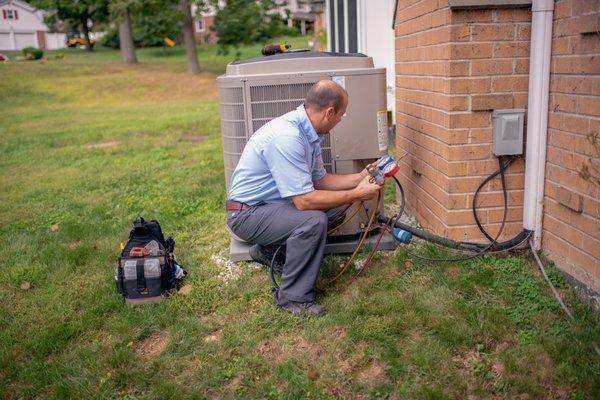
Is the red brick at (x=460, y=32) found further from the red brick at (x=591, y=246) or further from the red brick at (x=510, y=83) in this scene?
the red brick at (x=591, y=246)

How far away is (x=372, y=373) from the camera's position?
2789 mm

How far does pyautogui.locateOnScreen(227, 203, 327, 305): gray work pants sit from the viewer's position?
3369 millimetres

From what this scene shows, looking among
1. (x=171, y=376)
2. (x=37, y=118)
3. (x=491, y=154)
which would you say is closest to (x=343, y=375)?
(x=171, y=376)

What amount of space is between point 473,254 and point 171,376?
1.98m

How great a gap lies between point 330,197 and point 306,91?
81cm

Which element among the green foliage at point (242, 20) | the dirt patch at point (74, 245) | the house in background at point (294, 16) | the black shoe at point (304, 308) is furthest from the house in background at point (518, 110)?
the green foliage at point (242, 20)

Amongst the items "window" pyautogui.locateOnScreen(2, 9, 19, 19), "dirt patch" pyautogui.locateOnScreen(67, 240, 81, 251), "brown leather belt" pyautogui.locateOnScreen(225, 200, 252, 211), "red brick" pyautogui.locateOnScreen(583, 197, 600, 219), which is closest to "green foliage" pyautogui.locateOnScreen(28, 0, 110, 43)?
"window" pyautogui.locateOnScreen(2, 9, 19, 19)

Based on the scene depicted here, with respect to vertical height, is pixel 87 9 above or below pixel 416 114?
above

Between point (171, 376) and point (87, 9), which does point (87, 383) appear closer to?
point (171, 376)

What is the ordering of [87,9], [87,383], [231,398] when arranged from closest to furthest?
[231,398] → [87,383] → [87,9]

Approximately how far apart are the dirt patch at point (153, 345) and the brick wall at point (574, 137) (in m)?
2.29

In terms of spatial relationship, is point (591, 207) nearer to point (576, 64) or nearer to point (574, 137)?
point (574, 137)

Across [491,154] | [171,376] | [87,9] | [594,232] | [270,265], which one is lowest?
[171,376]

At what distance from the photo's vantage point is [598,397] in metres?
2.41
